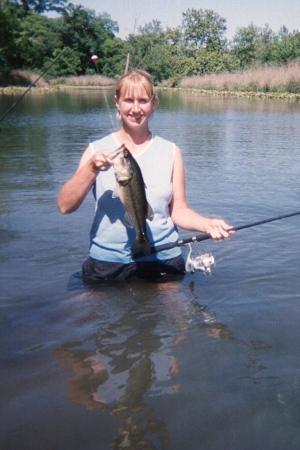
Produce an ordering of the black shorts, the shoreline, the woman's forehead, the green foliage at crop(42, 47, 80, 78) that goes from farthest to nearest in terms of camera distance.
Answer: the shoreline → the green foliage at crop(42, 47, 80, 78) → the black shorts → the woman's forehead

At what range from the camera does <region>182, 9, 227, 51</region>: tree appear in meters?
92.4

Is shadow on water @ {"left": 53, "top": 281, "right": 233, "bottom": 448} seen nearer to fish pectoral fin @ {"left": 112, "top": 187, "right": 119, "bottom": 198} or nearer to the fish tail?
the fish tail

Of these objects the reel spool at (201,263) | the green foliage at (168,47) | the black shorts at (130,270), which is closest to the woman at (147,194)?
the black shorts at (130,270)

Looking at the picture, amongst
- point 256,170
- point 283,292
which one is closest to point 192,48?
point 256,170

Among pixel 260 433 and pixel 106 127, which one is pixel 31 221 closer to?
pixel 260 433

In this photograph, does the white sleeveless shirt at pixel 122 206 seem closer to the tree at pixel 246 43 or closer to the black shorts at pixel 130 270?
the black shorts at pixel 130 270

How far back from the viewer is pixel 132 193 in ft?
11.6

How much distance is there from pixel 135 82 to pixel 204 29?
9567 cm

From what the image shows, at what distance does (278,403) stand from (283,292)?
6.33 feet

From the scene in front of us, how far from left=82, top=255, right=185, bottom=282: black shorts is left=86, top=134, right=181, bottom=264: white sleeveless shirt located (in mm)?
68

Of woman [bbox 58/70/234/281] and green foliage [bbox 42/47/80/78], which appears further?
green foliage [bbox 42/47/80/78]

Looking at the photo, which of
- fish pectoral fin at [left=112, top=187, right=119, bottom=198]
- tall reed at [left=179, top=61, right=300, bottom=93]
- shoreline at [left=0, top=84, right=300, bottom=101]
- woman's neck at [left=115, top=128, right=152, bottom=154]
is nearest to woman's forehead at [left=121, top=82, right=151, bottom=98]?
woman's neck at [left=115, top=128, right=152, bottom=154]

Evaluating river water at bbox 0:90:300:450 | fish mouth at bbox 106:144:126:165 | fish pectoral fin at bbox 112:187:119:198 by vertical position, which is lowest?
river water at bbox 0:90:300:450

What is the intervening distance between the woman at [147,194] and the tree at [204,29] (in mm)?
92656
